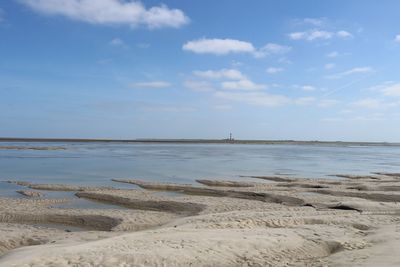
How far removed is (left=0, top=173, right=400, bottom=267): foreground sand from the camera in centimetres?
901

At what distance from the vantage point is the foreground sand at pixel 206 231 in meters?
9.01

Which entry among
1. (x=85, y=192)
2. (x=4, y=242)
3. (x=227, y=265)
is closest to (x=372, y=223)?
(x=227, y=265)

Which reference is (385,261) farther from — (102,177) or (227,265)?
(102,177)

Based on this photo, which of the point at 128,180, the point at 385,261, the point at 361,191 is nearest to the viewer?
the point at 385,261

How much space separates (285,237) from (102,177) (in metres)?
19.6

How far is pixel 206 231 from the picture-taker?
1134 cm

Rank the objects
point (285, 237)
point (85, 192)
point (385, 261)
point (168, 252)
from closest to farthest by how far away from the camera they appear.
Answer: point (385, 261)
point (168, 252)
point (285, 237)
point (85, 192)

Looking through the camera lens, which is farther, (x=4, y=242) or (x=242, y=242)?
(x=4, y=242)

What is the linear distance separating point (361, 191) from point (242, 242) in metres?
14.7

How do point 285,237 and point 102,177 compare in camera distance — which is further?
point 102,177

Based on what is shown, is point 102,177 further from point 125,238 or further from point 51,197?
point 125,238

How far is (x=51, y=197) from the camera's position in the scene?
19797 mm

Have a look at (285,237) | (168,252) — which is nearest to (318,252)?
(285,237)

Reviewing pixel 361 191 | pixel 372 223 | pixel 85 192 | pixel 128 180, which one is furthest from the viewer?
pixel 128 180
